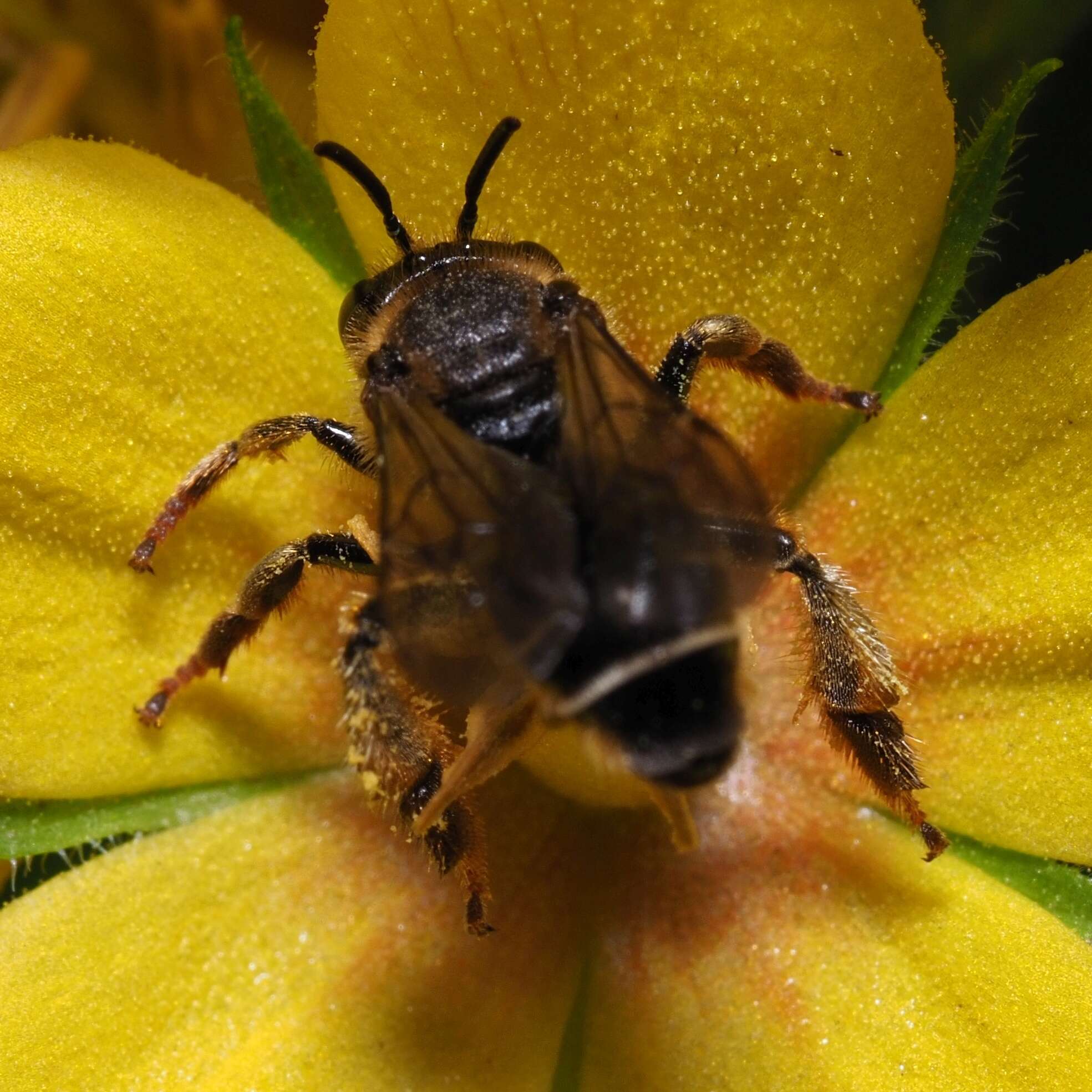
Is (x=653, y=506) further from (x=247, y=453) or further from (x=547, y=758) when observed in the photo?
(x=247, y=453)

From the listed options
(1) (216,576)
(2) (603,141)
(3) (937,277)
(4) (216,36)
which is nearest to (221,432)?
(1) (216,576)

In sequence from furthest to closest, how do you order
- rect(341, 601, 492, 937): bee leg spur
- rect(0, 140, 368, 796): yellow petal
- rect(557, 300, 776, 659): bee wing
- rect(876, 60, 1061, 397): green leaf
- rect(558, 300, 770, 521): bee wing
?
rect(0, 140, 368, 796): yellow petal, rect(876, 60, 1061, 397): green leaf, rect(341, 601, 492, 937): bee leg spur, rect(558, 300, 770, 521): bee wing, rect(557, 300, 776, 659): bee wing

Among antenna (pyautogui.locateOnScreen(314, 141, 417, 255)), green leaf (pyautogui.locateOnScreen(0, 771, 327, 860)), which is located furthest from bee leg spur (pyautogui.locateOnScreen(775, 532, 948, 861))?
green leaf (pyautogui.locateOnScreen(0, 771, 327, 860))

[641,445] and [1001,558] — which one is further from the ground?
[641,445]

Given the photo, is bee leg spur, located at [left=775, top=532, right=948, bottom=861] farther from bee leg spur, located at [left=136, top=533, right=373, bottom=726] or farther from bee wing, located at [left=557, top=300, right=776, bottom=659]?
bee leg spur, located at [left=136, top=533, right=373, bottom=726]

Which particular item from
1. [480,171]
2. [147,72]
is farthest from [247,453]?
[147,72]

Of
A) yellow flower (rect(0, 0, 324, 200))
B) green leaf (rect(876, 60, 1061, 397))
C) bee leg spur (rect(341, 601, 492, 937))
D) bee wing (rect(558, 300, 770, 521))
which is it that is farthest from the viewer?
yellow flower (rect(0, 0, 324, 200))
